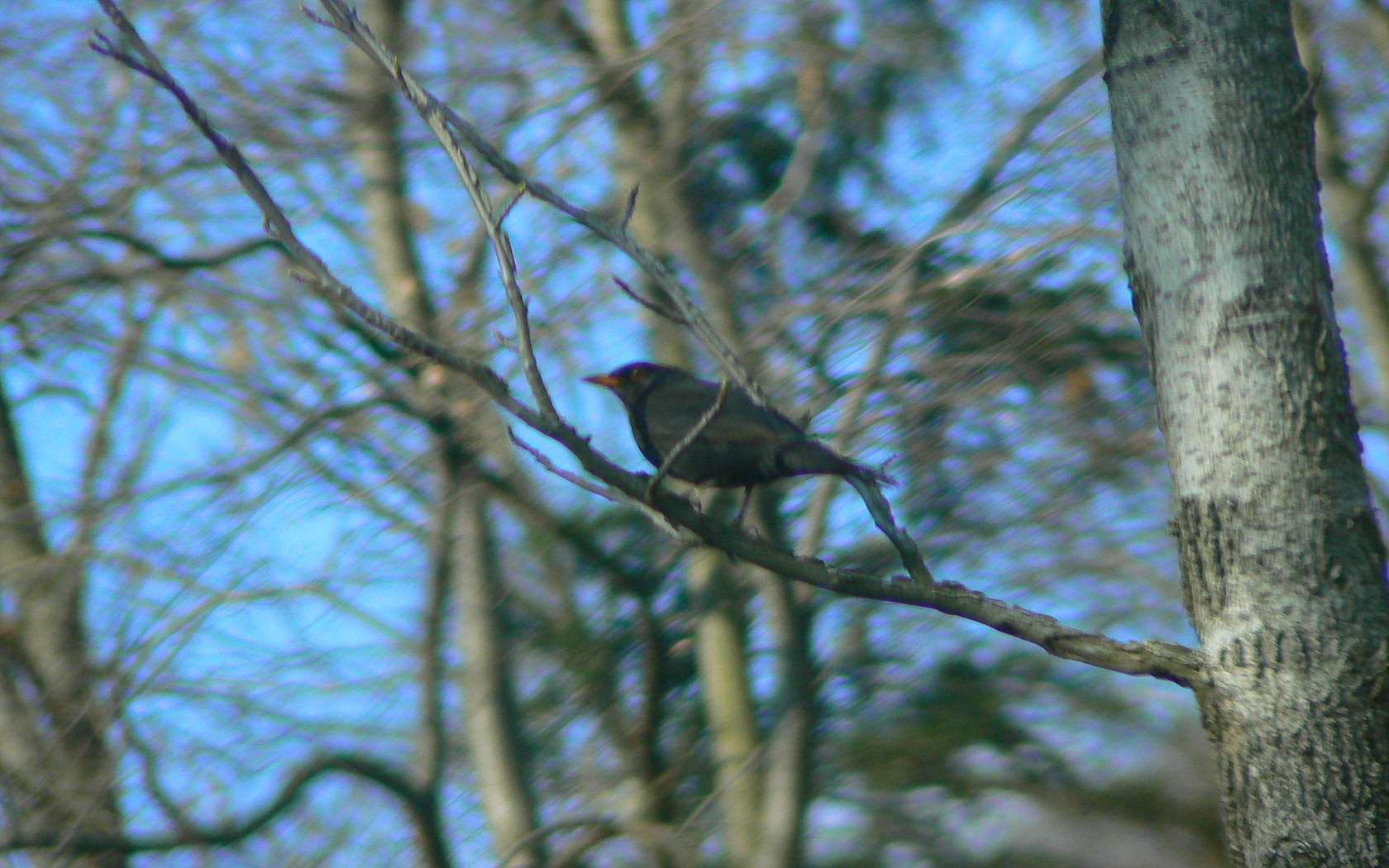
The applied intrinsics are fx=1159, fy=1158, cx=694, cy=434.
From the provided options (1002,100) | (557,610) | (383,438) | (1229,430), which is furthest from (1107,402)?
(1229,430)

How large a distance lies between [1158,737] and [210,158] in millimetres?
5852

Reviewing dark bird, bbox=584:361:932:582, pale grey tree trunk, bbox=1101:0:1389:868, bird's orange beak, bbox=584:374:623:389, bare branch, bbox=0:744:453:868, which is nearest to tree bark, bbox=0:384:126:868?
bare branch, bbox=0:744:453:868

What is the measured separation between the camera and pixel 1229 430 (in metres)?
1.99

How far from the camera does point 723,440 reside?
364 cm

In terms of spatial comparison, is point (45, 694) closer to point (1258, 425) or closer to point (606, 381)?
point (606, 381)

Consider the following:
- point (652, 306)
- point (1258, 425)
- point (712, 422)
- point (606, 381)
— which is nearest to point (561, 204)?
point (652, 306)

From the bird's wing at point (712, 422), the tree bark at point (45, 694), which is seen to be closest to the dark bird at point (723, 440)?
the bird's wing at point (712, 422)

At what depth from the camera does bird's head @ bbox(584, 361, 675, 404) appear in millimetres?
4480

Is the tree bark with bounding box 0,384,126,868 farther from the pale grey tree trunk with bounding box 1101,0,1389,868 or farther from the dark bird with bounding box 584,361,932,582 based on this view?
the pale grey tree trunk with bounding box 1101,0,1389,868

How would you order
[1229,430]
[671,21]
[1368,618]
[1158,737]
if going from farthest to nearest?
[671,21] → [1158,737] → [1229,430] → [1368,618]

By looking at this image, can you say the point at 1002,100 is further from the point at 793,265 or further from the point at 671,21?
the point at 671,21

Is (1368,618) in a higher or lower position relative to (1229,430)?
lower

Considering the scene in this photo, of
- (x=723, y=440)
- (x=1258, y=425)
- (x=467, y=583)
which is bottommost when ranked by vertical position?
(x=1258, y=425)

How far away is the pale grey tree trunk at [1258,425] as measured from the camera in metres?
1.83
